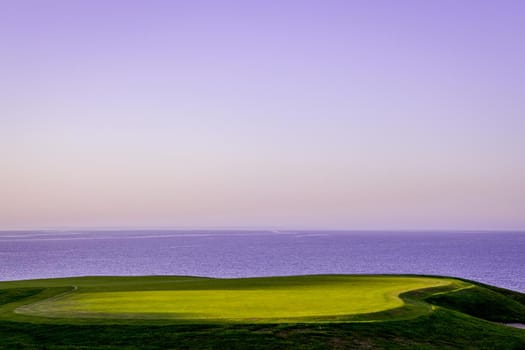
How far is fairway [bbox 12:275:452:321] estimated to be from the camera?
27.3 metres

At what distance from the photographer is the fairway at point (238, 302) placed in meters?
27.3

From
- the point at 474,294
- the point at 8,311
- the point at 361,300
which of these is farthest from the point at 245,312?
the point at 474,294

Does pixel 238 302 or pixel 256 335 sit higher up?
pixel 238 302

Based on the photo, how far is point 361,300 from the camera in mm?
32188

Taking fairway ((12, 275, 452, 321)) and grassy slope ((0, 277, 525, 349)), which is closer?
grassy slope ((0, 277, 525, 349))

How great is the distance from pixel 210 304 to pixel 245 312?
3.52 m

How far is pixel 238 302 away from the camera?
103 ft

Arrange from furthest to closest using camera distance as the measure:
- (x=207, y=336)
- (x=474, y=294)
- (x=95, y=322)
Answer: (x=474, y=294) → (x=95, y=322) → (x=207, y=336)

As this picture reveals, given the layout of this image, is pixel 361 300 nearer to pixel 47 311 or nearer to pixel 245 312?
pixel 245 312

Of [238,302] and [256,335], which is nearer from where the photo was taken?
[256,335]

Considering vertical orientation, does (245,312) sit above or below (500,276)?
above

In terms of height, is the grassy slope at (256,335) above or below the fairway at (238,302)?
below

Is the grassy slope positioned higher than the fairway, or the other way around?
the fairway

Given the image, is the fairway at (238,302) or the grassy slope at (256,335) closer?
the grassy slope at (256,335)
